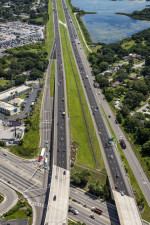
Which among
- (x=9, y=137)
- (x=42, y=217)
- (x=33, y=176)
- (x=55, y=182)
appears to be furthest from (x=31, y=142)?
(x=42, y=217)

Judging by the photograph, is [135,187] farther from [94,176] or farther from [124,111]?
[124,111]

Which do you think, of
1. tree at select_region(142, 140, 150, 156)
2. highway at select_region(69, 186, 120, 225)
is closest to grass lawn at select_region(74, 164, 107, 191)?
highway at select_region(69, 186, 120, 225)

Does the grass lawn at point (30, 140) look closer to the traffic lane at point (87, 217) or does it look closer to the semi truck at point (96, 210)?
the traffic lane at point (87, 217)

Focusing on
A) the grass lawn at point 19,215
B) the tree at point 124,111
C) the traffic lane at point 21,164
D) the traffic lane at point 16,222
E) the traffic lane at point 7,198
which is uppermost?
the tree at point 124,111

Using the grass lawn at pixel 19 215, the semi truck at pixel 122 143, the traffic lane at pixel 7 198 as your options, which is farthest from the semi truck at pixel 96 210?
the semi truck at pixel 122 143

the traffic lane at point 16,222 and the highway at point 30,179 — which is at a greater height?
the highway at point 30,179

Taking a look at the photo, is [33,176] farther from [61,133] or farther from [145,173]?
[145,173]

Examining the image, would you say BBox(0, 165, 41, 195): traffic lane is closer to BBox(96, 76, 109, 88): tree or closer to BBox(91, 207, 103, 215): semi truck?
BBox(91, 207, 103, 215): semi truck
